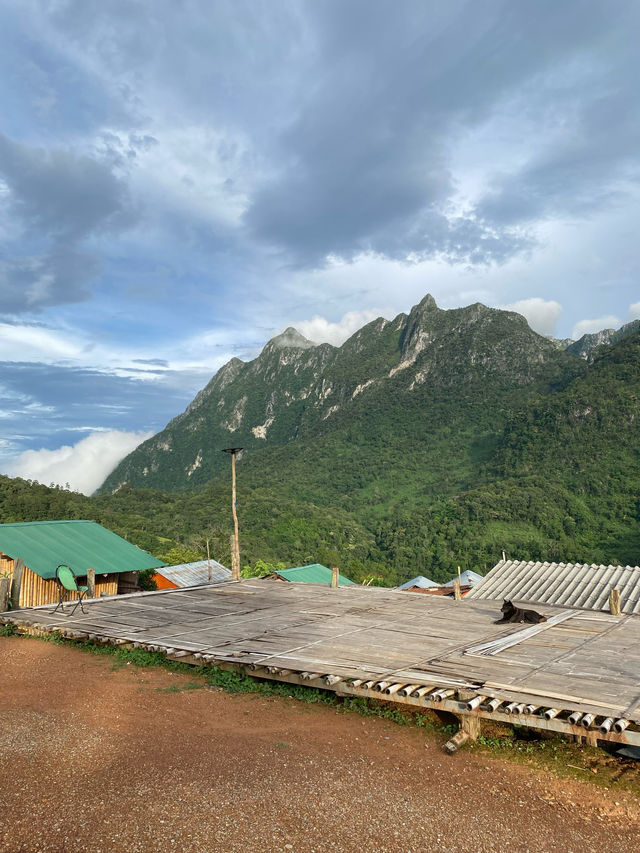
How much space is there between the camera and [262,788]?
5133 mm

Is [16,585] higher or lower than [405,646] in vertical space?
higher

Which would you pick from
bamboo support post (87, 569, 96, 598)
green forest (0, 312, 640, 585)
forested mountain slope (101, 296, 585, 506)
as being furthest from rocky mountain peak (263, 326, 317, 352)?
A: bamboo support post (87, 569, 96, 598)

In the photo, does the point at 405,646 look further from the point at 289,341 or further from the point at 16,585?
the point at 289,341

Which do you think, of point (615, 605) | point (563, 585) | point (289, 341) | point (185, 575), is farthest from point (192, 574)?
point (289, 341)

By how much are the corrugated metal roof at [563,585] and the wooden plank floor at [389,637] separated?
3.22 ft

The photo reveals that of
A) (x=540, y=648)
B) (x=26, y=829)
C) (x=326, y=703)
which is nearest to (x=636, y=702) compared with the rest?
(x=540, y=648)

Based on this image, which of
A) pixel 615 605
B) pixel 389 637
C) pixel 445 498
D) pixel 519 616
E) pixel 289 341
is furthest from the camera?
pixel 289 341

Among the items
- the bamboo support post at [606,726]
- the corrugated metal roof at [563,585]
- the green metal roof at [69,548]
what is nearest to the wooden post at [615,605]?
the corrugated metal roof at [563,585]

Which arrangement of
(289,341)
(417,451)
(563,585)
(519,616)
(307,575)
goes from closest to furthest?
1. (519,616)
2. (563,585)
3. (307,575)
4. (417,451)
5. (289,341)

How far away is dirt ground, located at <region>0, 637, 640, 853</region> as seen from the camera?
14.5 feet

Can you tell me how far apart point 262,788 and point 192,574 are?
21.2 meters

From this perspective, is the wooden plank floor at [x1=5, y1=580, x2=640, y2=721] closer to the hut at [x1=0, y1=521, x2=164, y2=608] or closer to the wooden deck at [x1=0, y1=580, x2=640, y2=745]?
the wooden deck at [x1=0, y1=580, x2=640, y2=745]

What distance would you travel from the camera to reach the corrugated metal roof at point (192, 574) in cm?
2427

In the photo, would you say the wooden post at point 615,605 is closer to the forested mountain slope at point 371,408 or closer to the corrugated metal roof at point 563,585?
the corrugated metal roof at point 563,585
